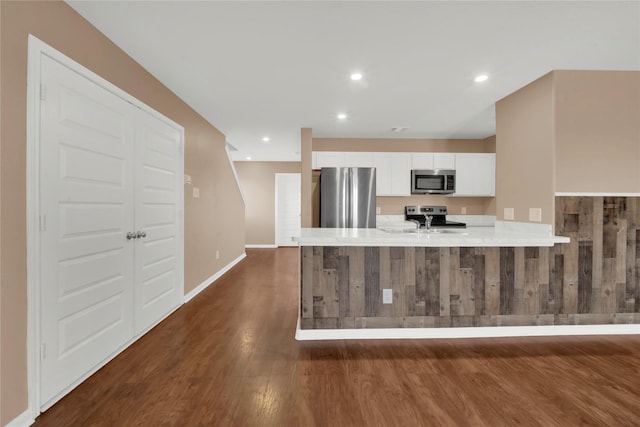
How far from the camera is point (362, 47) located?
7.70 ft

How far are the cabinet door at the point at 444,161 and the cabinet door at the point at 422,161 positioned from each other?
0.08m

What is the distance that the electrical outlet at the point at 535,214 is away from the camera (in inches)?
113

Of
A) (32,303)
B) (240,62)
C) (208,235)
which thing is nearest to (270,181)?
(208,235)

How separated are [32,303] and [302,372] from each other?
165 cm

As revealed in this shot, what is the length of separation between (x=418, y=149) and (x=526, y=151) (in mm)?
2356

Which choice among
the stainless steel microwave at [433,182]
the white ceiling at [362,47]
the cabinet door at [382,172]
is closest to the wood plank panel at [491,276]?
the white ceiling at [362,47]

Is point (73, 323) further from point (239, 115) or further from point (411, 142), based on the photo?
point (411, 142)

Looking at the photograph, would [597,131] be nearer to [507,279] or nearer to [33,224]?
[507,279]

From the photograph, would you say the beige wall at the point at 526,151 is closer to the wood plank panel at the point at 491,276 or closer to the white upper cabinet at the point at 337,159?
the wood plank panel at the point at 491,276

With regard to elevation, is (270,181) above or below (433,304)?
above

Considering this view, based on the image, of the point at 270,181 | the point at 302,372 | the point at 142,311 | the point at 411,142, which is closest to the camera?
the point at 302,372

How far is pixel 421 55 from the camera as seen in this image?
247cm

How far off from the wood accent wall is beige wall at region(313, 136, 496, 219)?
2474mm

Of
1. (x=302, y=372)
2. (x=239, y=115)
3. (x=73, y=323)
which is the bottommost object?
(x=302, y=372)
